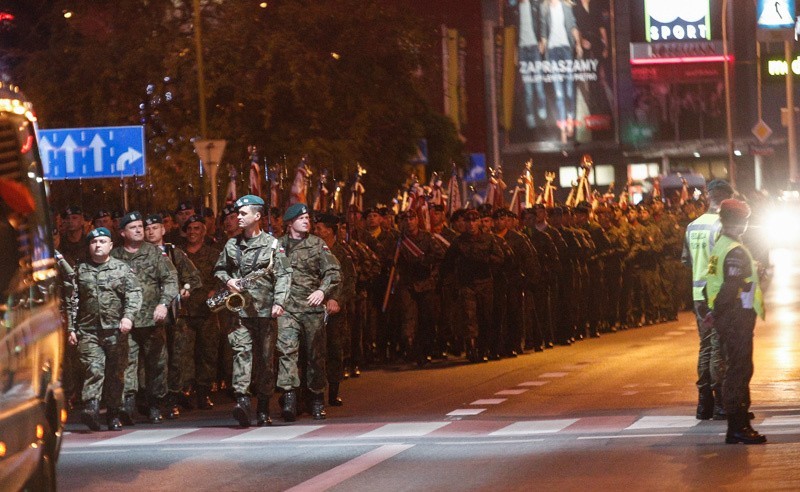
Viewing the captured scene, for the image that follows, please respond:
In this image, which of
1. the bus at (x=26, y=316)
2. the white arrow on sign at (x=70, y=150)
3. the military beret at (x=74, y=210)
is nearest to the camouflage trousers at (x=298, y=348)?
the military beret at (x=74, y=210)

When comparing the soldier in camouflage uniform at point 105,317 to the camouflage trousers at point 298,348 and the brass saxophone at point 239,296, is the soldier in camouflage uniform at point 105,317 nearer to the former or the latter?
the brass saxophone at point 239,296

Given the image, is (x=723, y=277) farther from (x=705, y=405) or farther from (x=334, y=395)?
(x=334, y=395)

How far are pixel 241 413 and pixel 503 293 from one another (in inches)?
321

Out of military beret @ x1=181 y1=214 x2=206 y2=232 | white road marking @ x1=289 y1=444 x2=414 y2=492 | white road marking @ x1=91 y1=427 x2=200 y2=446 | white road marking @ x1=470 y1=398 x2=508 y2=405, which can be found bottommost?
white road marking @ x1=470 y1=398 x2=508 y2=405

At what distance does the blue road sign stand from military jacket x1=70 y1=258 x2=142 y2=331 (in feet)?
41.5

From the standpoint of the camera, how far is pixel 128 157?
27828mm

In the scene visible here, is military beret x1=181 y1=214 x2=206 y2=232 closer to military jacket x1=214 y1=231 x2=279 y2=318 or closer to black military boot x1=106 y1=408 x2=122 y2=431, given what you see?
military jacket x1=214 y1=231 x2=279 y2=318

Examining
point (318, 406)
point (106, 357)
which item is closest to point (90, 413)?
point (106, 357)

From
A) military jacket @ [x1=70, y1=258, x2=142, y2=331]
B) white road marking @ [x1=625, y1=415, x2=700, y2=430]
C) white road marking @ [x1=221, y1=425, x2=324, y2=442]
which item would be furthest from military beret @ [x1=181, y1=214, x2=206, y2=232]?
white road marking @ [x1=625, y1=415, x2=700, y2=430]

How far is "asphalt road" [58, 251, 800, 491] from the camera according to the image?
11.1m

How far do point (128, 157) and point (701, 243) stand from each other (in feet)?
50.2

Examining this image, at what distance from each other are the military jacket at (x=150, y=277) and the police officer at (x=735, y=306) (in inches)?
210

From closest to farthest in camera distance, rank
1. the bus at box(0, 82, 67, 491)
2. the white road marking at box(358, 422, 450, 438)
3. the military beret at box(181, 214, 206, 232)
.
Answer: the bus at box(0, 82, 67, 491) < the white road marking at box(358, 422, 450, 438) < the military beret at box(181, 214, 206, 232)

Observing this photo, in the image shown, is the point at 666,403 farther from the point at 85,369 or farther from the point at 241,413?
the point at 85,369
